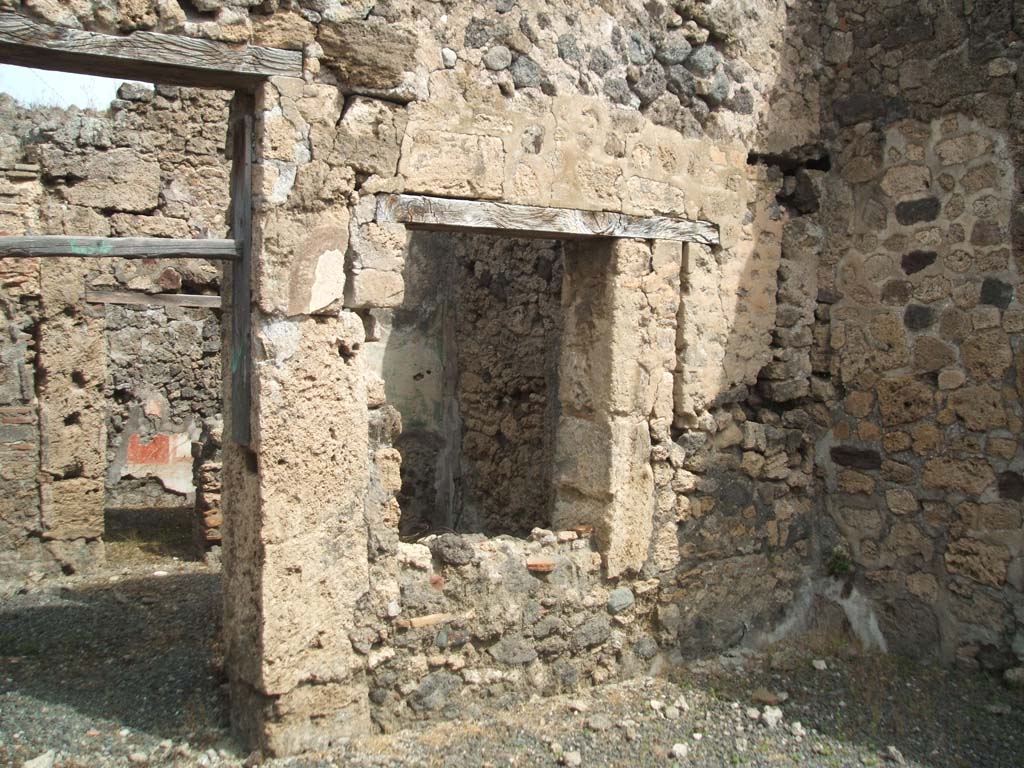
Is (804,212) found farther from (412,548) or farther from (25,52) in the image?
(25,52)

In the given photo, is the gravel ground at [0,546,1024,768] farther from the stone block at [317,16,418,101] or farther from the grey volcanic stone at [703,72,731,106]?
the grey volcanic stone at [703,72,731,106]

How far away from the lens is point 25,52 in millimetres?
2859

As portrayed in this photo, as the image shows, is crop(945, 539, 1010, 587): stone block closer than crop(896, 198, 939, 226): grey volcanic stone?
Yes

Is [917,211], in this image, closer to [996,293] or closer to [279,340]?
[996,293]

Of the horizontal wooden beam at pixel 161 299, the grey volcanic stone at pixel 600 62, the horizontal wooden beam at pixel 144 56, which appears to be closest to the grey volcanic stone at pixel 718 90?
the grey volcanic stone at pixel 600 62

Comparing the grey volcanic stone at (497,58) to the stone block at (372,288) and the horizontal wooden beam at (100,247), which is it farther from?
the horizontal wooden beam at (100,247)

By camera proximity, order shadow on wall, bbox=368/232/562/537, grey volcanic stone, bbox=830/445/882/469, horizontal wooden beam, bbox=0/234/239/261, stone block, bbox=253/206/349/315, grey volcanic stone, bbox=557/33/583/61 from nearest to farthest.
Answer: horizontal wooden beam, bbox=0/234/239/261 → stone block, bbox=253/206/349/315 → grey volcanic stone, bbox=557/33/583/61 → grey volcanic stone, bbox=830/445/882/469 → shadow on wall, bbox=368/232/562/537

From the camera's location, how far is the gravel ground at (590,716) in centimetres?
350

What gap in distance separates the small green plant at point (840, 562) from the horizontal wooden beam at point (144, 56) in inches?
138

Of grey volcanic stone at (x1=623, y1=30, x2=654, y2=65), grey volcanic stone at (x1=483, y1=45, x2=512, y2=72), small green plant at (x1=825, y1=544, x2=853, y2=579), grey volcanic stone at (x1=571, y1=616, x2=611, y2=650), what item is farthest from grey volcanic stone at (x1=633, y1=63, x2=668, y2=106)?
small green plant at (x1=825, y1=544, x2=853, y2=579)

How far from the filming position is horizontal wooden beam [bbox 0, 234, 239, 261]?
120 inches

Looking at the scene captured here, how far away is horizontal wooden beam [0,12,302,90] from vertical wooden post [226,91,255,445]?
0.49ft

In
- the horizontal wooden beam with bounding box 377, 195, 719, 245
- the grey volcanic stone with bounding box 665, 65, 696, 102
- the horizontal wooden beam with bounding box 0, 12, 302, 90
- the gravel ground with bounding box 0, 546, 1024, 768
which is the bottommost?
the gravel ground with bounding box 0, 546, 1024, 768

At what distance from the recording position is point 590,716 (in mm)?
3900
